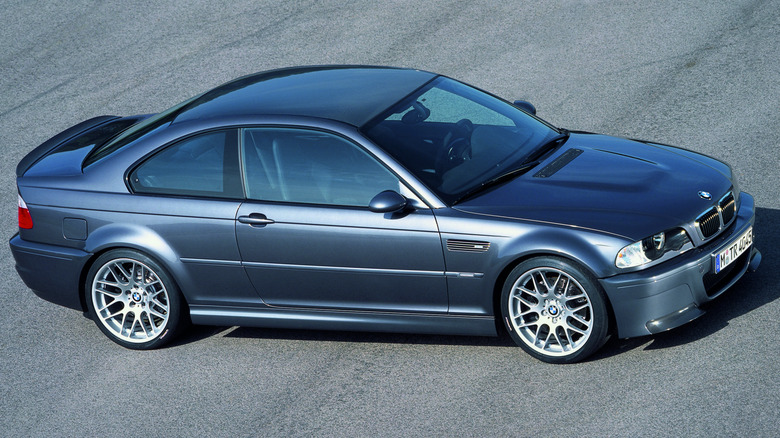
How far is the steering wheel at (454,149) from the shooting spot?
5.95 m

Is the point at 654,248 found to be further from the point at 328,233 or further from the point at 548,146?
the point at 328,233

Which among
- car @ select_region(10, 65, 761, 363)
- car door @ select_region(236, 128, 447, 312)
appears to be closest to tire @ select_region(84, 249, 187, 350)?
car @ select_region(10, 65, 761, 363)

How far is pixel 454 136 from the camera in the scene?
6.16 metres

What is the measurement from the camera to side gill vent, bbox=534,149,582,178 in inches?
236

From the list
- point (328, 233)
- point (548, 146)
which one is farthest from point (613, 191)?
point (328, 233)

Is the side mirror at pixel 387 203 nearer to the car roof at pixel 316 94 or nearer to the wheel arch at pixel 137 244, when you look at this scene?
the car roof at pixel 316 94

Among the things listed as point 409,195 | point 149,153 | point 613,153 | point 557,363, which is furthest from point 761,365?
point 149,153

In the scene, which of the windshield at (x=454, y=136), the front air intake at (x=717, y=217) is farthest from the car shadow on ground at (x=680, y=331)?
the windshield at (x=454, y=136)

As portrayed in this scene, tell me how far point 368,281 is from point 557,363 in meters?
1.28

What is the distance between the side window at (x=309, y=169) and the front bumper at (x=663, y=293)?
1.53 metres

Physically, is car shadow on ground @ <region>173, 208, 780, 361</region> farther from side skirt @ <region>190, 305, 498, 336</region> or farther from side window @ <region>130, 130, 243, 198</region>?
side window @ <region>130, 130, 243, 198</region>

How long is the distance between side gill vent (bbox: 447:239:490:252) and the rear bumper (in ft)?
8.70

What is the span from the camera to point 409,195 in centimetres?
573

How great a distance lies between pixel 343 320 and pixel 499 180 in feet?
4.50
